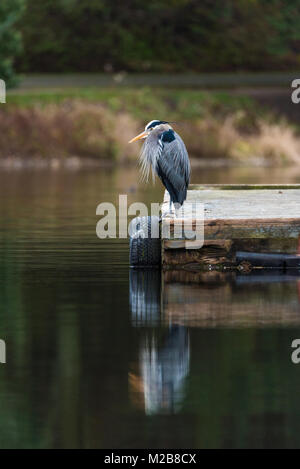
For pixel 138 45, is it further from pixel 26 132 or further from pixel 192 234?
pixel 192 234

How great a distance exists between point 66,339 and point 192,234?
4.92m

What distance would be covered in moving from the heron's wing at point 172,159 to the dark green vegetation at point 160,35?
4765cm

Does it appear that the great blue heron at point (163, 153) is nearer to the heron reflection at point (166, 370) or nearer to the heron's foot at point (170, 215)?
the heron's foot at point (170, 215)

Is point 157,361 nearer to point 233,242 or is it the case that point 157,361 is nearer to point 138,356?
point 138,356

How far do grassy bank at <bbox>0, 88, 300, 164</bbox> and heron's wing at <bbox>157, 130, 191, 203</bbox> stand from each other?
30299mm

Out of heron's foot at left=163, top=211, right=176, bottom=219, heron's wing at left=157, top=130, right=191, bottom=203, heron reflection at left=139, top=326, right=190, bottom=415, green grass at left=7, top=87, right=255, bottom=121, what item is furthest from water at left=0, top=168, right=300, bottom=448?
green grass at left=7, top=87, right=255, bottom=121

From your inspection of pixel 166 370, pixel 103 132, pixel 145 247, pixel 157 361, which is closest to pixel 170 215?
pixel 145 247

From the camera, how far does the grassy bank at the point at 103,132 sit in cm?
4788

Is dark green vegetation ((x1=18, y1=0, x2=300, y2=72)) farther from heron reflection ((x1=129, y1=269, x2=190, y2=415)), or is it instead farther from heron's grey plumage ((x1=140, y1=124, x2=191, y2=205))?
heron reflection ((x1=129, y1=269, x2=190, y2=415))

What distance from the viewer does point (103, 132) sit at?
48188 mm

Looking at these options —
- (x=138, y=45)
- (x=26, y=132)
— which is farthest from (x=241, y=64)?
(x=26, y=132)

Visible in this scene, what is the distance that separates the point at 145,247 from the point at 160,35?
50.6m

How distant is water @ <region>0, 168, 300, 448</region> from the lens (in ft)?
27.4
